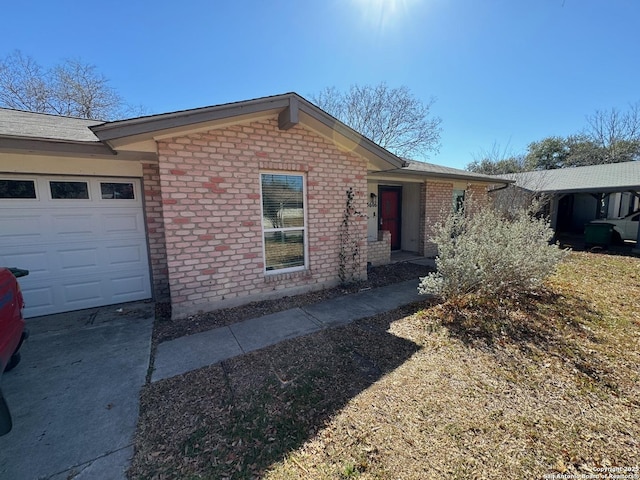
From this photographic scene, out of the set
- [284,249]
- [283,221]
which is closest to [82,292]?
[284,249]

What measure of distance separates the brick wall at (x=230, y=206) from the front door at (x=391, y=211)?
4439mm

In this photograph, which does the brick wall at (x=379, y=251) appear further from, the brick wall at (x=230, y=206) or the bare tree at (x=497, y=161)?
the bare tree at (x=497, y=161)

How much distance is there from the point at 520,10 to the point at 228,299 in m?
8.56

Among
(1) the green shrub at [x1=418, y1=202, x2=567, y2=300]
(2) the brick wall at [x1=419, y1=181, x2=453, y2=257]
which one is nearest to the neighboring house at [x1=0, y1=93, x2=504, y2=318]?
(1) the green shrub at [x1=418, y1=202, x2=567, y2=300]

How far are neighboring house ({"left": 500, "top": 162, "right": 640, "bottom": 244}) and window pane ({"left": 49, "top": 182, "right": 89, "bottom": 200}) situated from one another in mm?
15228

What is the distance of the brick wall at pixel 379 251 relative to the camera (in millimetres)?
7953

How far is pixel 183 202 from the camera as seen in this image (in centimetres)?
418

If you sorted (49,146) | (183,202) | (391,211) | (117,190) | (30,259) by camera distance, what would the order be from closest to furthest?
(49,146), (183,202), (30,259), (117,190), (391,211)

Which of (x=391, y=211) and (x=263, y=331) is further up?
(x=391, y=211)

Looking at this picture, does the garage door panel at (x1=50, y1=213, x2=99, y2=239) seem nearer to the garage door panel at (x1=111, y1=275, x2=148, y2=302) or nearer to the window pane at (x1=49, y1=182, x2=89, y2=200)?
the window pane at (x1=49, y1=182, x2=89, y2=200)

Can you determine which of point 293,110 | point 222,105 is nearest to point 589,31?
point 293,110

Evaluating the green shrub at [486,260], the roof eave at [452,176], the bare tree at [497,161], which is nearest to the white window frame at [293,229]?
the green shrub at [486,260]

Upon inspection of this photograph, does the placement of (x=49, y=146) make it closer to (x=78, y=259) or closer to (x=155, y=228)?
(x=155, y=228)

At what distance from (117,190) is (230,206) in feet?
8.24
